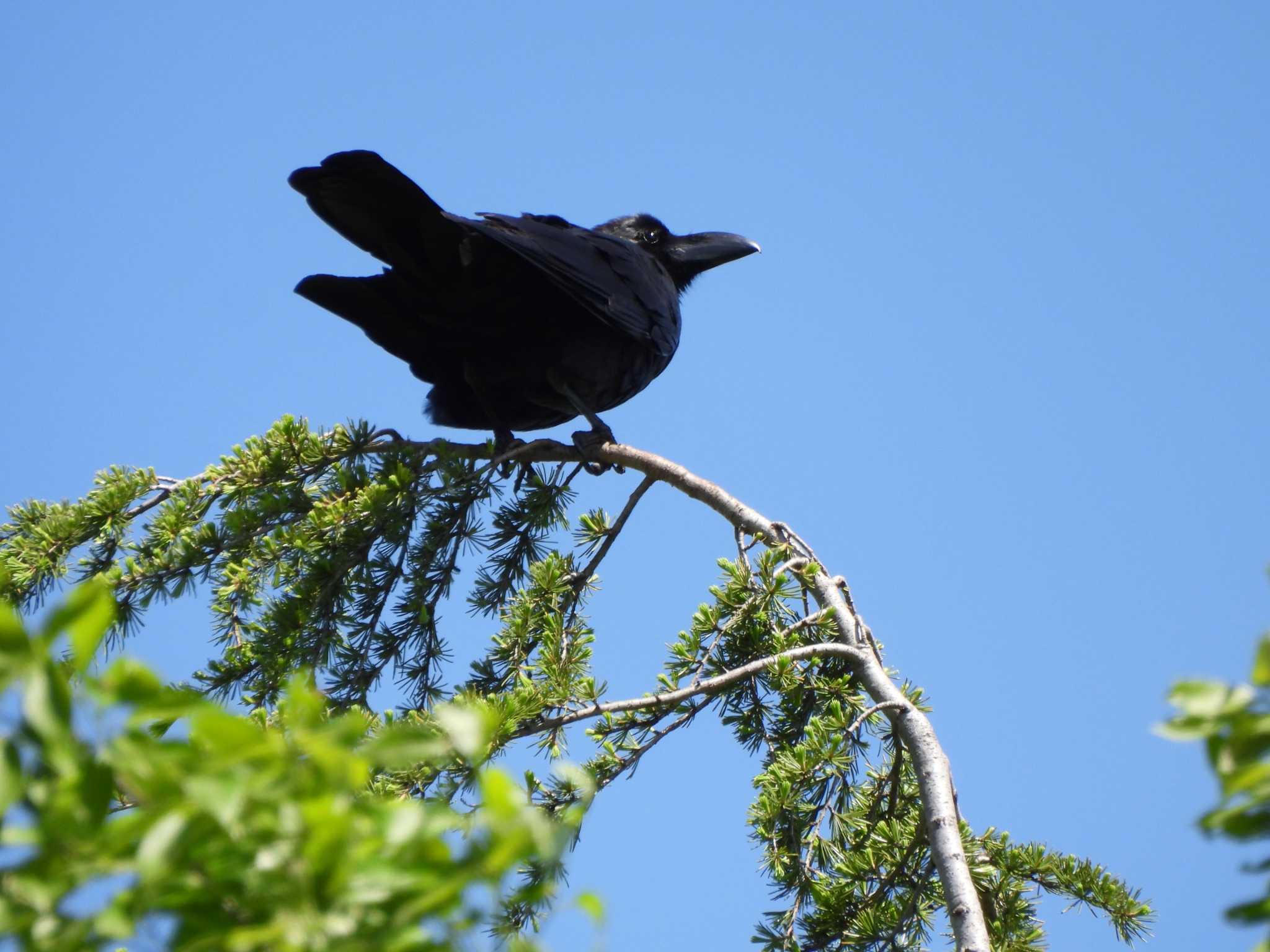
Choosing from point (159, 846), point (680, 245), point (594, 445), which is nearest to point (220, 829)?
point (159, 846)

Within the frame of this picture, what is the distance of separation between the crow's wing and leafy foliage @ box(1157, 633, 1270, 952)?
3.57 meters

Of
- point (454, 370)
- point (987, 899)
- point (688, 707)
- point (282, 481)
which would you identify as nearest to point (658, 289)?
point (454, 370)

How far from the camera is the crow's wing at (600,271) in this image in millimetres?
4445

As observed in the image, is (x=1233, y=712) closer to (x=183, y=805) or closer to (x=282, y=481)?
(x=183, y=805)

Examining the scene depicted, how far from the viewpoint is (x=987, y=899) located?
2764 millimetres

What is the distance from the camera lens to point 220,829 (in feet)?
2.84

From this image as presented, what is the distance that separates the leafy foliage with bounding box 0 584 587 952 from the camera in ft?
2.70

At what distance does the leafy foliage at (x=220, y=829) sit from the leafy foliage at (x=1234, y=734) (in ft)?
1.62

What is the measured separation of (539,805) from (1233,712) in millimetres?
1935

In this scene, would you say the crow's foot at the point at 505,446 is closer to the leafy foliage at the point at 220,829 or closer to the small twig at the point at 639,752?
the small twig at the point at 639,752

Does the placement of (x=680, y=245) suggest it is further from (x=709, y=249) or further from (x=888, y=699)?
(x=888, y=699)

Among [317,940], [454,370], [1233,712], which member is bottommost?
[317,940]

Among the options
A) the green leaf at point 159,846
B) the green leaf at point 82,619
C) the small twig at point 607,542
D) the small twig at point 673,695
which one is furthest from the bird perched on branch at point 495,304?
the green leaf at point 159,846

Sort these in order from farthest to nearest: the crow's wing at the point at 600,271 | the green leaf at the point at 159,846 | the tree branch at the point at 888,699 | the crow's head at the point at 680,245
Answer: the crow's head at the point at 680,245 < the crow's wing at the point at 600,271 < the tree branch at the point at 888,699 < the green leaf at the point at 159,846
